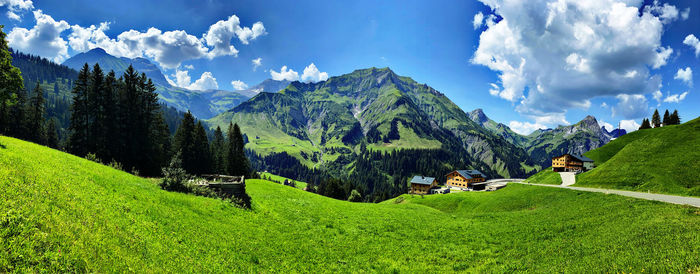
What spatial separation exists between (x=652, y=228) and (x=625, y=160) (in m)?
41.9

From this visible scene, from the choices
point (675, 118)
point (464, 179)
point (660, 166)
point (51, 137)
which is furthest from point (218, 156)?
point (675, 118)

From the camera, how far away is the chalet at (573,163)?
9350 cm

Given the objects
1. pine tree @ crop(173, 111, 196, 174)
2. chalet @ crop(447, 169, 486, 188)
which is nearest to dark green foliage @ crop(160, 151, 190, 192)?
pine tree @ crop(173, 111, 196, 174)

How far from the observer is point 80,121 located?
46812mm

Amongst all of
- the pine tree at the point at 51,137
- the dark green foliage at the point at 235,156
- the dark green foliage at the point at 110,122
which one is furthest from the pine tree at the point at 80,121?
the pine tree at the point at 51,137

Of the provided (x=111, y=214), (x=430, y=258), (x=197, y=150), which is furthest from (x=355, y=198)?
(x=111, y=214)

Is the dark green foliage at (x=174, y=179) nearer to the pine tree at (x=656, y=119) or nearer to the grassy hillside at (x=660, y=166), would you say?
the grassy hillside at (x=660, y=166)

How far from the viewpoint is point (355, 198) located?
314 ft

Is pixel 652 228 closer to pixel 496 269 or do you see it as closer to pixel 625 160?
pixel 496 269

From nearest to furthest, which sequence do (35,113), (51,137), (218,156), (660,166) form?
(660,166) → (35,113) → (218,156) → (51,137)

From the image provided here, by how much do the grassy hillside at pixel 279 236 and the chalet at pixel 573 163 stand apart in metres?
90.5

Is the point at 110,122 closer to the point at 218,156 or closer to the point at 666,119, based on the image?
the point at 218,156

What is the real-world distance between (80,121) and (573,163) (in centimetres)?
15766

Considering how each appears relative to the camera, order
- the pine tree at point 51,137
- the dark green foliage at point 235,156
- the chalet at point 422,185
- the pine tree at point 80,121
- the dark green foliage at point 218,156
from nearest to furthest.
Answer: the pine tree at point 80,121 → the dark green foliage at point 235,156 → the dark green foliage at point 218,156 → the pine tree at point 51,137 → the chalet at point 422,185
